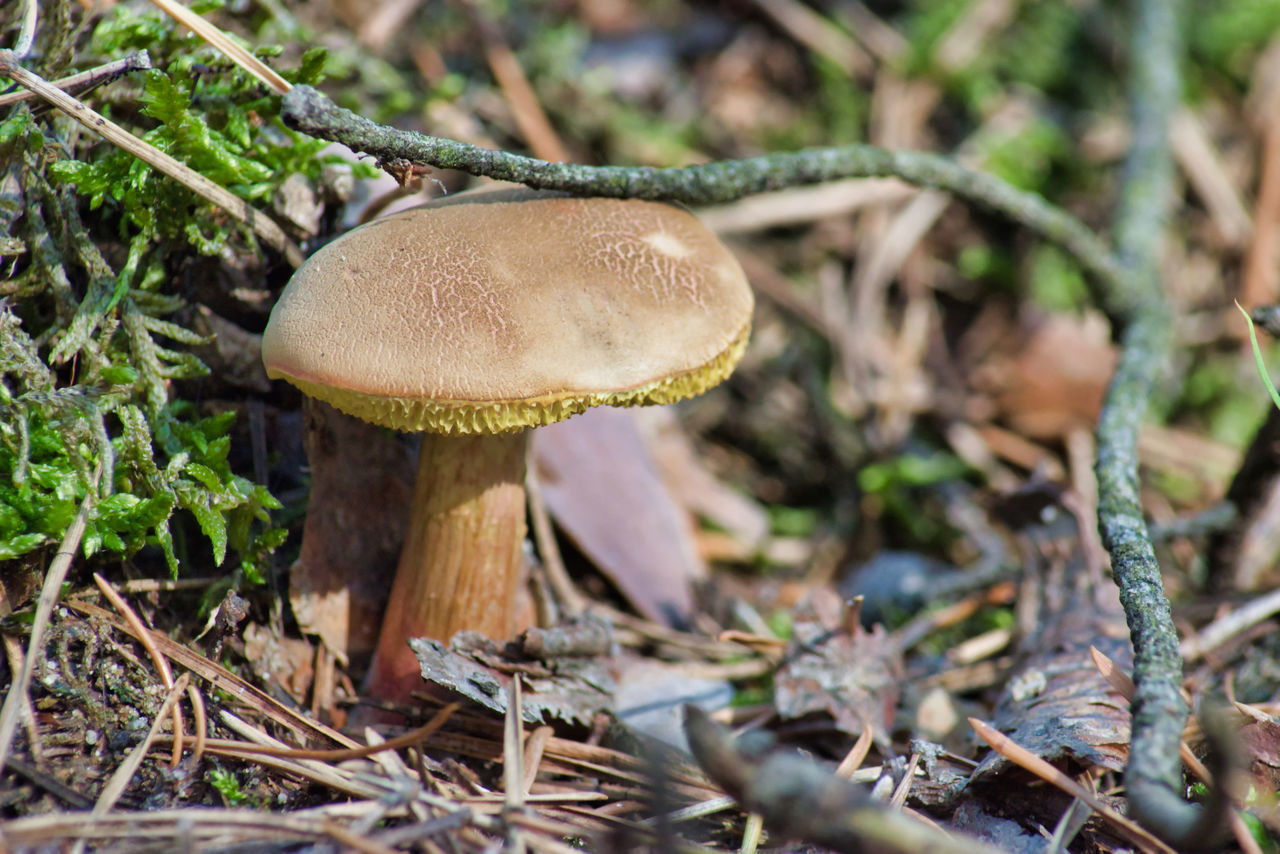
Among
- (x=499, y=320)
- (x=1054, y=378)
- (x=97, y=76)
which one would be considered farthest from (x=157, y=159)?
(x=1054, y=378)

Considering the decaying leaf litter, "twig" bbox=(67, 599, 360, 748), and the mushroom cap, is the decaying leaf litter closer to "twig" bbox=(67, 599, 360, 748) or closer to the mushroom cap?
"twig" bbox=(67, 599, 360, 748)

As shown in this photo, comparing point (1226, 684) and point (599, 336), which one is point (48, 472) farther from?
point (1226, 684)

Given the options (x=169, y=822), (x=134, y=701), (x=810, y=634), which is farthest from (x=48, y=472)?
(x=810, y=634)

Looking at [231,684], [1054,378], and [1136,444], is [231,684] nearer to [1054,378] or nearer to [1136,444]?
[1136,444]

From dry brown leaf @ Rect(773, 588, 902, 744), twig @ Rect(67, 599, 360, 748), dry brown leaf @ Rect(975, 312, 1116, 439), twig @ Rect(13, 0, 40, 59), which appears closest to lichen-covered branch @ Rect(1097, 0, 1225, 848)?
dry brown leaf @ Rect(975, 312, 1116, 439)

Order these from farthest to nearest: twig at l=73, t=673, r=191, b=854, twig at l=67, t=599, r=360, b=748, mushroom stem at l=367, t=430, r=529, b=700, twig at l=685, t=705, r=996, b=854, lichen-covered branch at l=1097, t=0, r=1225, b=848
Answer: mushroom stem at l=367, t=430, r=529, b=700 → twig at l=67, t=599, r=360, b=748 → twig at l=73, t=673, r=191, b=854 → lichen-covered branch at l=1097, t=0, r=1225, b=848 → twig at l=685, t=705, r=996, b=854
